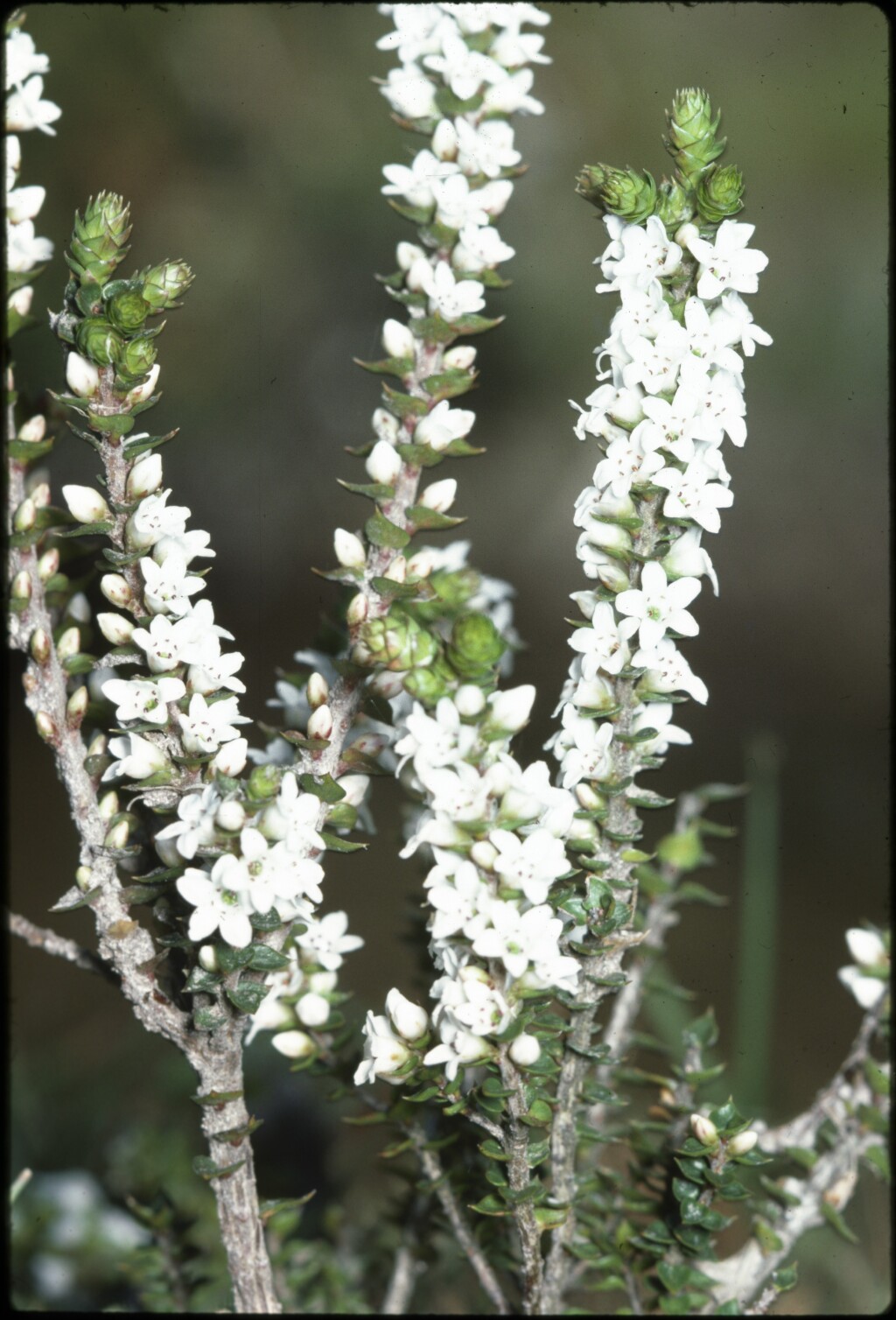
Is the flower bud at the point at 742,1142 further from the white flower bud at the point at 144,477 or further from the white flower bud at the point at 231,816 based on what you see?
the white flower bud at the point at 144,477

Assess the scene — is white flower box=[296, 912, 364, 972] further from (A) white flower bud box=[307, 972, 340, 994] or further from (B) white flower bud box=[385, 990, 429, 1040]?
(B) white flower bud box=[385, 990, 429, 1040]

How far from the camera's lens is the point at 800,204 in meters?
2.69

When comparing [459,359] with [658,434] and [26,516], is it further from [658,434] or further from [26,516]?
[26,516]

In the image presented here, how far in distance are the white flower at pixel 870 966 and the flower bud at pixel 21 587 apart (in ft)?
2.71

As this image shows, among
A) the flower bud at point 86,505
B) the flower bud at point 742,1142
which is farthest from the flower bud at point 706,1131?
the flower bud at point 86,505

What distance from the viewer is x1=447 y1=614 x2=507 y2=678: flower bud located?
0.87 meters

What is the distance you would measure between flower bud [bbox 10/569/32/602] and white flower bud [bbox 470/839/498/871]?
0.49 m

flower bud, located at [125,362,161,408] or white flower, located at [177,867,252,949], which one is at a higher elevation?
flower bud, located at [125,362,161,408]

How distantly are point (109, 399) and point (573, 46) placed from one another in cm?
206

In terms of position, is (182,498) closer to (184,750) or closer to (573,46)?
(573,46)

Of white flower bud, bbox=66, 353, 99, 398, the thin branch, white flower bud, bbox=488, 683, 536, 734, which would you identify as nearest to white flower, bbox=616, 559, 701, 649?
white flower bud, bbox=488, 683, 536, 734

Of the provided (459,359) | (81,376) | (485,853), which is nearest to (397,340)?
(459,359)

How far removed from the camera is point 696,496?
3.24 feet

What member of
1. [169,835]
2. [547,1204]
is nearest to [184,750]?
[169,835]
